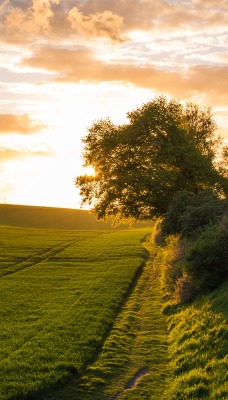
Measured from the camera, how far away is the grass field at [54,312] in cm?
1800

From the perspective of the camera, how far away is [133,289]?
3784 cm

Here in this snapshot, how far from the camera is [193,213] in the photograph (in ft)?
132

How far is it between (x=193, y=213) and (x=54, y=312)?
57.9 ft

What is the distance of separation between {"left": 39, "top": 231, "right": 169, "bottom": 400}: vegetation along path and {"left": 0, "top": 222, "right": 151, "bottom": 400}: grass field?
635mm

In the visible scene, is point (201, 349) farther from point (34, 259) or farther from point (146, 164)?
point (34, 259)

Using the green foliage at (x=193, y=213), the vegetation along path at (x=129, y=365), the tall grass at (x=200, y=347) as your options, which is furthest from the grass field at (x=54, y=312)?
the green foliage at (x=193, y=213)

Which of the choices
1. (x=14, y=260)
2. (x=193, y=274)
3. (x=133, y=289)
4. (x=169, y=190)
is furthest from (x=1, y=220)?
(x=193, y=274)

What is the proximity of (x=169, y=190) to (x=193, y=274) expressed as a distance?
90.4 feet

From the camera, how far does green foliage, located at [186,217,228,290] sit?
88.3ft

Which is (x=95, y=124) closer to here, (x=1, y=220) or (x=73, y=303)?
(x=73, y=303)

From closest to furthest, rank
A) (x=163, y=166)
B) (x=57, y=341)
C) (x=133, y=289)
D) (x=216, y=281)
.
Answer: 1. (x=57, y=341)
2. (x=216, y=281)
3. (x=133, y=289)
4. (x=163, y=166)

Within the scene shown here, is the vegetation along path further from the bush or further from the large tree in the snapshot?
the large tree

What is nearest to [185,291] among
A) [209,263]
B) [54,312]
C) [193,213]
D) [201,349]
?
[209,263]

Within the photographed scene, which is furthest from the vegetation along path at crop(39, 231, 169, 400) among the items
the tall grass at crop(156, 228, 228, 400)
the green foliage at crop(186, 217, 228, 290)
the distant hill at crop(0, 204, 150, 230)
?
the distant hill at crop(0, 204, 150, 230)
